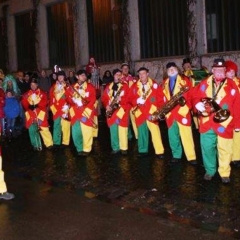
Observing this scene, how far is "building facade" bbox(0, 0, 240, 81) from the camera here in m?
15.7

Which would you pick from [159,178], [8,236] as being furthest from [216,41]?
[8,236]

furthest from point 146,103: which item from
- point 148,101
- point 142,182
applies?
point 142,182

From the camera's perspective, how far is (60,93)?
1053cm

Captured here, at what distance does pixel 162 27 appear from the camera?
17594 mm

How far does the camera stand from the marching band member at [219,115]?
6.89 metres

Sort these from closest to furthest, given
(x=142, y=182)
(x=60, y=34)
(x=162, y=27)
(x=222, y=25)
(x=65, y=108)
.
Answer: (x=142, y=182) → (x=65, y=108) → (x=222, y=25) → (x=162, y=27) → (x=60, y=34)

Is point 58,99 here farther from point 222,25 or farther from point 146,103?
point 222,25

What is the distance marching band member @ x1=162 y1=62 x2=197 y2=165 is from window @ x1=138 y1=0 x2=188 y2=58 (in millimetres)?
8377

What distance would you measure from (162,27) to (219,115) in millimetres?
11204

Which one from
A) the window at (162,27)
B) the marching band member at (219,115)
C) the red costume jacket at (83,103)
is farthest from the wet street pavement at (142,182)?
the window at (162,27)

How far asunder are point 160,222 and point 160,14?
13.1 meters

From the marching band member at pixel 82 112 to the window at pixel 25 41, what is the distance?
1498 centimetres

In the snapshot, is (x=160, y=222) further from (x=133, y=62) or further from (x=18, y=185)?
(x=133, y=62)

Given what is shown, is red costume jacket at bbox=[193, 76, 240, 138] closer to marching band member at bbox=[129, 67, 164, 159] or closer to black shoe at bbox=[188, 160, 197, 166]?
black shoe at bbox=[188, 160, 197, 166]
